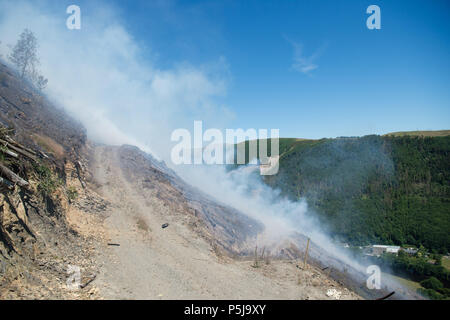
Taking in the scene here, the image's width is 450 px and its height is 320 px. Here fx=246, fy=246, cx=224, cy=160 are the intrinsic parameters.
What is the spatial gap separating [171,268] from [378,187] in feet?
355

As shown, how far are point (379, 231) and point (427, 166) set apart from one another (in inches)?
1548

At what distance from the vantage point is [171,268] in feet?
41.5

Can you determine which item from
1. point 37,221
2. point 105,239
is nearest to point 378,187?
point 105,239

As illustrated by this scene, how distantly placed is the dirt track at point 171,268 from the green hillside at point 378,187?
79797mm

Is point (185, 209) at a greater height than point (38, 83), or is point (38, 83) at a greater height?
point (38, 83)

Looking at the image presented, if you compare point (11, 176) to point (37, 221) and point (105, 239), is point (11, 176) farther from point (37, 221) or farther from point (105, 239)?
point (105, 239)

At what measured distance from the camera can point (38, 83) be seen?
4206 cm

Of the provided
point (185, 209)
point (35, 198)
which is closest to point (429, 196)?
point (185, 209)

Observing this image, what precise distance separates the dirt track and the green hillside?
262ft

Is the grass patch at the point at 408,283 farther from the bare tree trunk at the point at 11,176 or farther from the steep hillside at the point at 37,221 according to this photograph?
the bare tree trunk at the point at 11,176

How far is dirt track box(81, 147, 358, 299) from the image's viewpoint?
10.6 metres

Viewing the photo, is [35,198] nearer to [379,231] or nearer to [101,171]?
[101,171]

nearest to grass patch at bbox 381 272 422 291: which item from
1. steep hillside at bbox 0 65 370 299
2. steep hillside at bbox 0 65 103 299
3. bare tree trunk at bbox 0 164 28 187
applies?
steep hillside at bbox 0 65 370 299

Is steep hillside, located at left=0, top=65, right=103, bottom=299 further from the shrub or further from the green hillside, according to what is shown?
the green hillside
